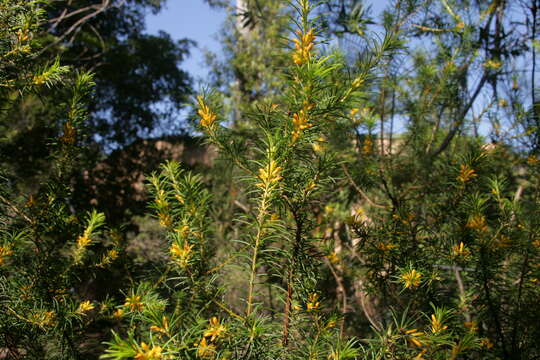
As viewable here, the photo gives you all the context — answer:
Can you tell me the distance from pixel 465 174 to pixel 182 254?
1.06 metres

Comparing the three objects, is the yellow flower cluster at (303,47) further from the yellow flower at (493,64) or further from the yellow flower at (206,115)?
the yellow flower at (493,64)

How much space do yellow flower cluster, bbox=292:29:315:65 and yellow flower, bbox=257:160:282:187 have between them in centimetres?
25

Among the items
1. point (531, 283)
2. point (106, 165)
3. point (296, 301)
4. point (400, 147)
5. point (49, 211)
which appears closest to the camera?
point (296, 301)

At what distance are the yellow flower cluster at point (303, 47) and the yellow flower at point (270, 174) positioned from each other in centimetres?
Answer: 25

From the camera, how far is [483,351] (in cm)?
134

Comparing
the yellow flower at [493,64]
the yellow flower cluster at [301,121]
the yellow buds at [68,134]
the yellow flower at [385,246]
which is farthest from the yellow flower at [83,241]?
the yellow flower at [493,64]

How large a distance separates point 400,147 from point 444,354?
154cm

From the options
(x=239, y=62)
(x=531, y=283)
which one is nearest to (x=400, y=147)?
(x=531, y=283)

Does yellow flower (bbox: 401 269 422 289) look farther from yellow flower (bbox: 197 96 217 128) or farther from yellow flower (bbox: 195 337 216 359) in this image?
yellow flower (bbox: 197 96 217 128)

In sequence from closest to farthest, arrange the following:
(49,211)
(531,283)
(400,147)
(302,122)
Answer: (302,122) → (49,211) → (531,283) → (400,147)

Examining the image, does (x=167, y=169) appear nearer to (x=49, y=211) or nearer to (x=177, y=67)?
(x=49, y=211)

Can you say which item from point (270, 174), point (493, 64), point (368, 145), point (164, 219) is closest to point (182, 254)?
point (164, 219)

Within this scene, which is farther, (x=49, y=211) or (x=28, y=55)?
(x=49, y=211)

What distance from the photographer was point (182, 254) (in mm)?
978
